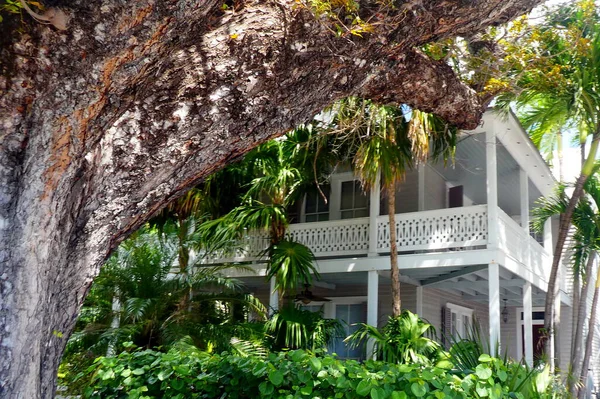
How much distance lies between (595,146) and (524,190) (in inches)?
134

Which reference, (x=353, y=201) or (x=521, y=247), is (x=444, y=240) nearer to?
(x=521, y=247)

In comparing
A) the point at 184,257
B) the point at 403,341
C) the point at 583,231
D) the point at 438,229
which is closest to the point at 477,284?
the point at 583,231

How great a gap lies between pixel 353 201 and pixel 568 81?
611 centimetres

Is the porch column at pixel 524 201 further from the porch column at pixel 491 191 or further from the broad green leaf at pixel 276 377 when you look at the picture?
the broad green leaf at pixel 276 377

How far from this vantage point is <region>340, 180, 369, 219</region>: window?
14455mm

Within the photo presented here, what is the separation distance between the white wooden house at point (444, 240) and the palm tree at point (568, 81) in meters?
0.86

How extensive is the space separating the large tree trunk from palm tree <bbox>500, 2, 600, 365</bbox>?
557cm

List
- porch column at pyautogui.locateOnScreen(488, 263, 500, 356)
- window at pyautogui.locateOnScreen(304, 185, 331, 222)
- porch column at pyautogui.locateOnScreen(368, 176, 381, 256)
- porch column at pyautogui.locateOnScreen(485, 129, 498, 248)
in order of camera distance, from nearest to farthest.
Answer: porch column at pyautogui.locateOnScreen(488, 263, 500, 356) → porch column at pyautogui.locateOnScreen(485, 129, 498, 248) → porch column at pyautogui.locateOnScreen(368, 176, 381, 256) → window at pyautogui.locateOnScreen(304, 185, 331, 222)

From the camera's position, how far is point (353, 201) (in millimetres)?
14688

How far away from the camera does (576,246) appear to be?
13.0m

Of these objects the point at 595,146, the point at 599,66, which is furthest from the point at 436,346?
the point at 599,66

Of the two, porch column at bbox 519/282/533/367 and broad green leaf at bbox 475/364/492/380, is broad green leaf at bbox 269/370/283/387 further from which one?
porch column at bbox 519/282/533/367

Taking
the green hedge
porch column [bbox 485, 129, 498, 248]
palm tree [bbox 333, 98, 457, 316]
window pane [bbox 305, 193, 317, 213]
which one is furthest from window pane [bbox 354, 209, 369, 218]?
the green hedge

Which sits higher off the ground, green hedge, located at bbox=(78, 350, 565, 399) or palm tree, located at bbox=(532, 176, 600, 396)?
palm tree, located at bbox=(532, 176, 600, 396)
